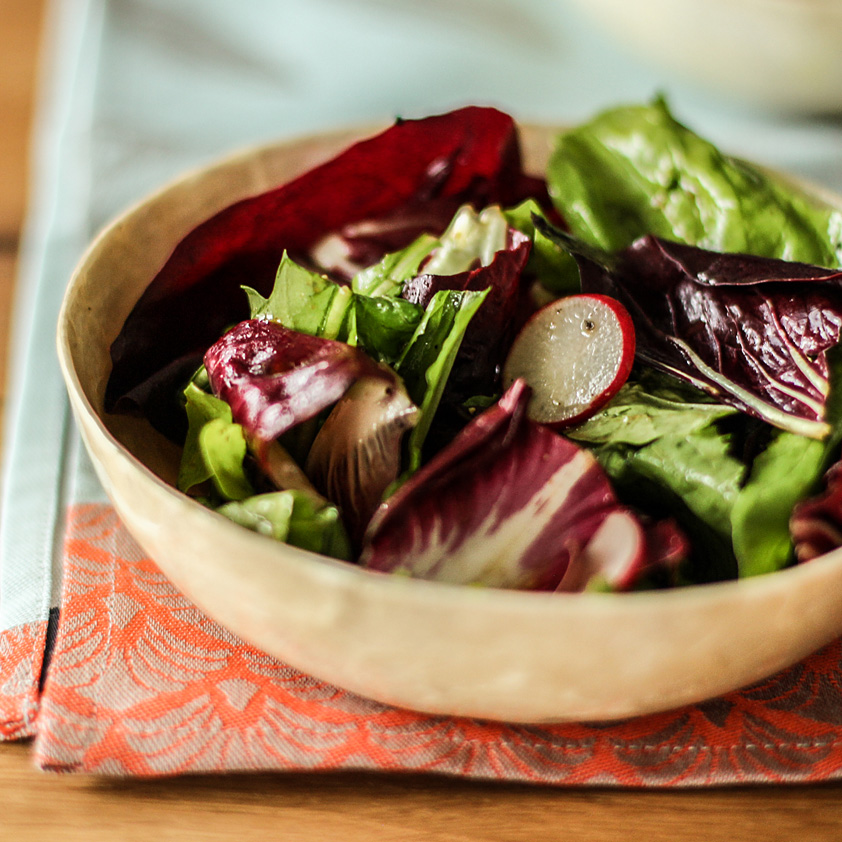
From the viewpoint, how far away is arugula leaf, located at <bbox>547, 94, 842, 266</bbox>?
841 millimetres


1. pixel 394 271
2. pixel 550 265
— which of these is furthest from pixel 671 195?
pixel 394 271

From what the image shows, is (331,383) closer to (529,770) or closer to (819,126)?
(529,770)

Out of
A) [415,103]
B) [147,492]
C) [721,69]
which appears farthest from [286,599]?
[415,103]

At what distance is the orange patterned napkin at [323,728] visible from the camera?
1.91 ft

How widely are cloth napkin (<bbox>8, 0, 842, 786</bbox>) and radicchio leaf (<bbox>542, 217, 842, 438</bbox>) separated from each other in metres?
0.20

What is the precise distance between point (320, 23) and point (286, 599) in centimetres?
126

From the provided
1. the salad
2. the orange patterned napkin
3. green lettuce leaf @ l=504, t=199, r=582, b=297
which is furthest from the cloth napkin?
green lettuce leaf @ l=504, t=199, r=582, b=297

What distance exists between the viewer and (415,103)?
4.62 feet

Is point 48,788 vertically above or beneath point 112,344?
beneath

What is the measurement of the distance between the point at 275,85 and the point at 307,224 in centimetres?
66

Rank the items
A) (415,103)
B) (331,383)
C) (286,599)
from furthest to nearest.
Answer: (415,103)
(331,383)
(286,599)

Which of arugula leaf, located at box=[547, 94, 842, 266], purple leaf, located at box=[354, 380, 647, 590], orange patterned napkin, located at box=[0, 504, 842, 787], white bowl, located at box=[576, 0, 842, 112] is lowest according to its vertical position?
orange patterned napkin, located at box=[0, 504, 842, 787]

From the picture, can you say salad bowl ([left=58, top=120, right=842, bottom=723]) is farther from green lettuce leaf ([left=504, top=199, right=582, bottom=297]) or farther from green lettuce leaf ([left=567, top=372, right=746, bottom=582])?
green lettuce leaf ([left=504, top=199, right=582, bottom=297])

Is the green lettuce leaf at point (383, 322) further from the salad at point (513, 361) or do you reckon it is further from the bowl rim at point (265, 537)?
the bowl rim at point (265, 537)
